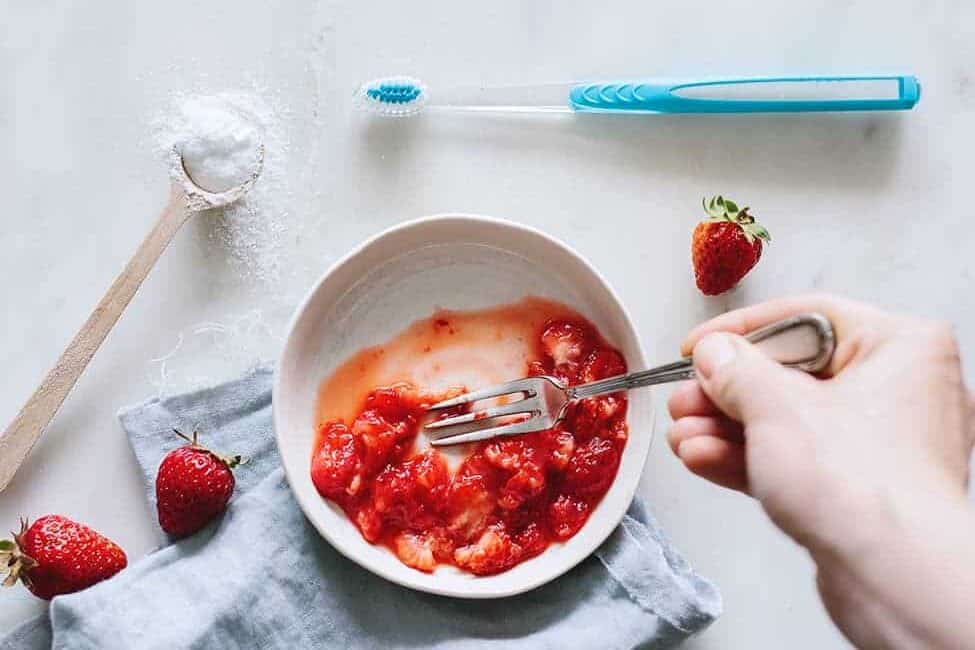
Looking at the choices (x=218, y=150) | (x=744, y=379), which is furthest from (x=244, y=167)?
(x=744, y=379)

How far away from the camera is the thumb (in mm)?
1001

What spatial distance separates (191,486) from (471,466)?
1.21ft

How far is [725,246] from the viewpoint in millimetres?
1477

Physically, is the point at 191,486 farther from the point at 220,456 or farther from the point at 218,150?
the point at 218,150

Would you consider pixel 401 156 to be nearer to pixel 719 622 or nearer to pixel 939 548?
pixel 719 622

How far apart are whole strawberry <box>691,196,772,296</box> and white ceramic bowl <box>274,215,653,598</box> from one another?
0.15m

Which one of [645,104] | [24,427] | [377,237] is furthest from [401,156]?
[24,427]

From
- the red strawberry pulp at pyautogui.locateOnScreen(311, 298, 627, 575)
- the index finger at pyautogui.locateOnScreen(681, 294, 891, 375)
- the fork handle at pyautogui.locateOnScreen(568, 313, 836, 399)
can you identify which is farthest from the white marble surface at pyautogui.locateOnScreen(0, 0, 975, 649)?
the fork handle at pyautogui.locateOnScreen(568, 313, 836, 399)

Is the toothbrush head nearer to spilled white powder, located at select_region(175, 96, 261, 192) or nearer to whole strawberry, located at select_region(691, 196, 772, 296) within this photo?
spilled white powder, located at select_region(175, 96, 261, 192)

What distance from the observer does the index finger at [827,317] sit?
1082 mm

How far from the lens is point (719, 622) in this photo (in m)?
1.54

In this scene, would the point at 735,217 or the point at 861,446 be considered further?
the point at 735,217

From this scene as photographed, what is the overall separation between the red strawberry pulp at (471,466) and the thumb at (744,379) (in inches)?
16.7

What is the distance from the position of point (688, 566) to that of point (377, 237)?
614 mm
